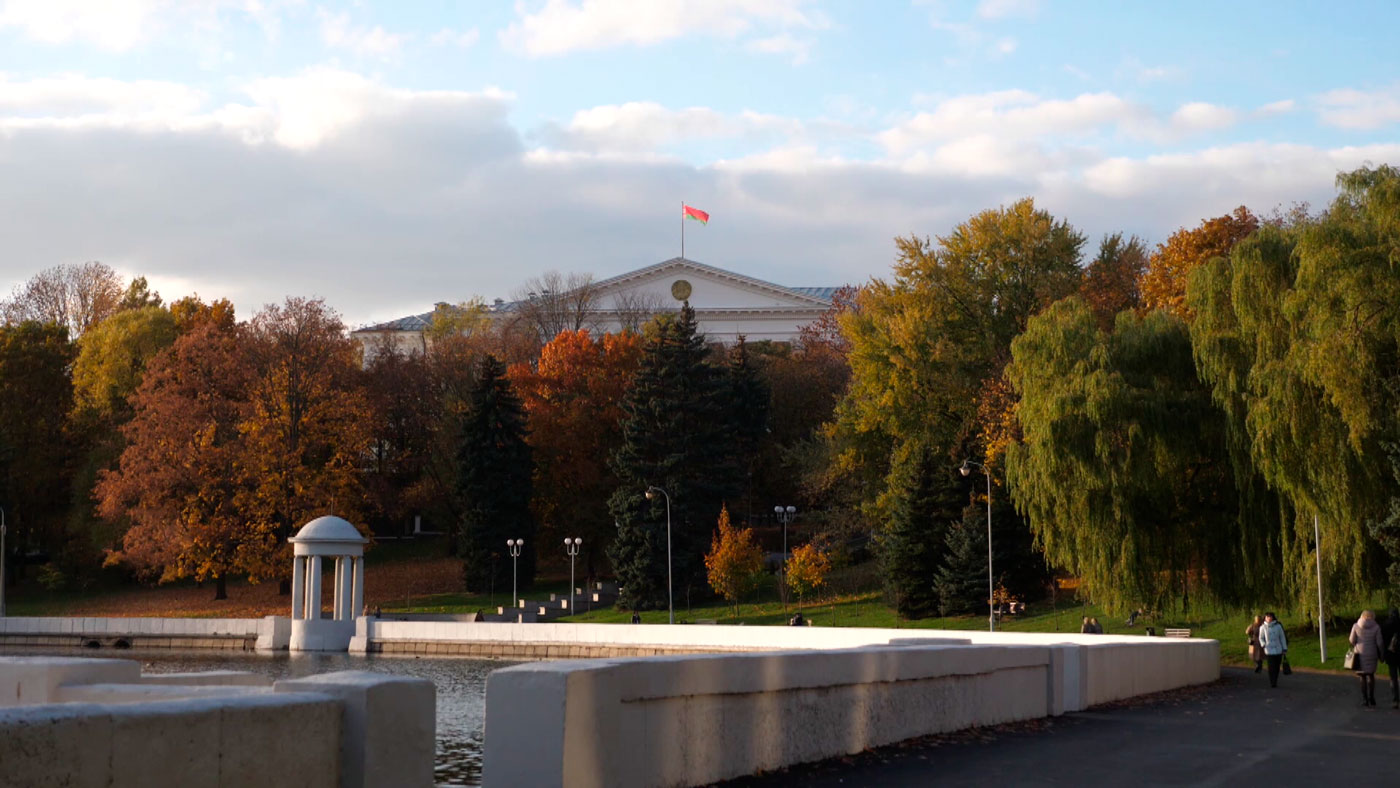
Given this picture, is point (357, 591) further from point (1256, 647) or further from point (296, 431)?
point (1256, 647)

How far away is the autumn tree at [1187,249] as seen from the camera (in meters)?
51.3

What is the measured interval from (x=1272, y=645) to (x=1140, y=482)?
→ 347 inches

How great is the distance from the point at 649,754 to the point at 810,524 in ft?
205

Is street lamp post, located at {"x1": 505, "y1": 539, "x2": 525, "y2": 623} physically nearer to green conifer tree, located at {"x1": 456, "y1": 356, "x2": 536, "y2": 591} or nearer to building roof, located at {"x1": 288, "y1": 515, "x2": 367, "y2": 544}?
green conifer tree, located at {"x1": 456, "y1": 356, "x2": 536, "y2": 591}

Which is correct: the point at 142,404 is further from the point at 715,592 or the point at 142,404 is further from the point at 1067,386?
the point at 1067,386

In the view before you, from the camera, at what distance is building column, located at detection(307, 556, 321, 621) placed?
184ft

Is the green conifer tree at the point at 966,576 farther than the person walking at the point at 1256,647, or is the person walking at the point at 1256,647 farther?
the green conifer tree at the point at 966,576

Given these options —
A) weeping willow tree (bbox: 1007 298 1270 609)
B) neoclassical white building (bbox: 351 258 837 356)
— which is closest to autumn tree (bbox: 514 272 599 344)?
neoclassical white building (bbox: 351 258 837 356)

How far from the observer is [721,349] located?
83500 mm

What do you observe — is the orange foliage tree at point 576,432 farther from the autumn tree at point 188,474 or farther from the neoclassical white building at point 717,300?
the neoclassical white building at point 717,300

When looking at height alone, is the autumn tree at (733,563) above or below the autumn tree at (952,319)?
below

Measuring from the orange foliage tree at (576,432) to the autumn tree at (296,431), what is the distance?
9718 millimetres

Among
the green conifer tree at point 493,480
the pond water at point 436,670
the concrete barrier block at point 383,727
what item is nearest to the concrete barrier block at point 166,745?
the concrete barrier block at point 383,727

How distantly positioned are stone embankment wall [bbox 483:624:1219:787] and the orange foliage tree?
5583 centimetres
